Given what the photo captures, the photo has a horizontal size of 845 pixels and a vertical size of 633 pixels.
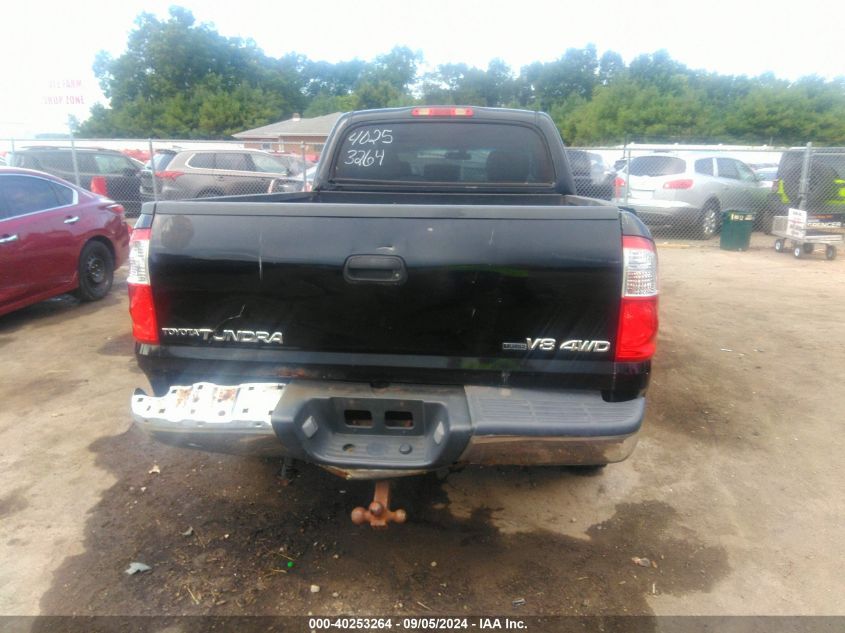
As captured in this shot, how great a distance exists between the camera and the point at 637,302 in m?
2.44

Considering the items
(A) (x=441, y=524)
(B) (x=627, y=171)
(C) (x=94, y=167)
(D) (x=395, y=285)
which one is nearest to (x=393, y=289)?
(D) (x=395, y=285)

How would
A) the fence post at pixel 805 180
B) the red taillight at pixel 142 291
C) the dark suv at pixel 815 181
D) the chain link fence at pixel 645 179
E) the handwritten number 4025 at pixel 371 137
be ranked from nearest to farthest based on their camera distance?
the red taillight at pixel 142 291 < the handwritten number 4025 at pixel 371 137 < the fence post at pixel 805 180 < the dark suv at pixel 815 181 < the chain link fence at pixel 645 179

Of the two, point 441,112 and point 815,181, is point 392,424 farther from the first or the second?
point 815,181

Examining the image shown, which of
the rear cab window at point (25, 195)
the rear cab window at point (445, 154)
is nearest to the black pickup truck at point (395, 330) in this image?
the rear cab window at point (445, 154)

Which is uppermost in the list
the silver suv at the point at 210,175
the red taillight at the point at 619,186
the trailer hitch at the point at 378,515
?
the silver suv at the point at 210,175

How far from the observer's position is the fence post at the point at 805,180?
39.3 ft

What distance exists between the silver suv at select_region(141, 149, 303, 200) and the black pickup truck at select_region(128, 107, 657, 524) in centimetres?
1060

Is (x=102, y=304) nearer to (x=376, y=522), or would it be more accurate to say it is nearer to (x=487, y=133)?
(x=487, y=133)

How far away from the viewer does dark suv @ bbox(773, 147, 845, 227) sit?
12.2 meters

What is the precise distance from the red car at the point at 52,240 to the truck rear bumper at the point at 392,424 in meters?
4.56

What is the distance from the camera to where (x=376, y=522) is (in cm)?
279

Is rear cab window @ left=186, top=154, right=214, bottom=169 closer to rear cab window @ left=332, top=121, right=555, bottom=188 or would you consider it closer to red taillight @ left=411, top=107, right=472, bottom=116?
rear cab window @ left=332, top=121, right=555, bottom=188

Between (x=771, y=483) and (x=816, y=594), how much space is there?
3.40 feet

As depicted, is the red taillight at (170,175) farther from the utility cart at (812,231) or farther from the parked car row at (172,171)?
the utility cart at (812,231)
